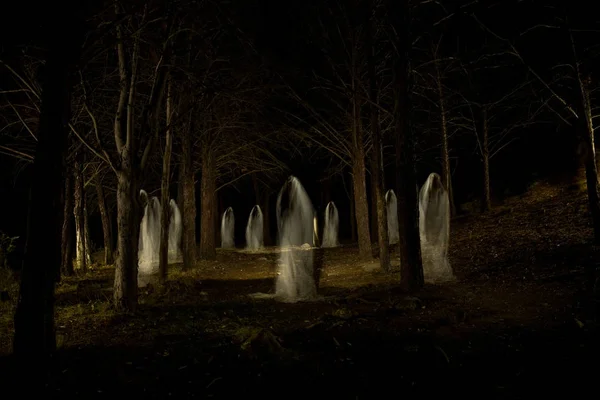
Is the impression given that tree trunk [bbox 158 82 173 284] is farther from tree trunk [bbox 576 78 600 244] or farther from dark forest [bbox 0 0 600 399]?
tree trunk [bbox 576 78 600 244]

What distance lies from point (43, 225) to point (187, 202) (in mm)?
13207

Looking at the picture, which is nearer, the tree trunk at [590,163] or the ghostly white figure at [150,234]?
the tree trunk at [590,163]

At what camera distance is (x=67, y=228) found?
16.0 metres

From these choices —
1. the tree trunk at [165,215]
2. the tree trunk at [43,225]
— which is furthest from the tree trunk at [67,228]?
the tree trunk at [43,225]

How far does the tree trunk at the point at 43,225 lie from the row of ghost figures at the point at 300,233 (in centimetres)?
631

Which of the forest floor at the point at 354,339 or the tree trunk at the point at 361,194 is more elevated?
the tree trunk at the point at 361,194

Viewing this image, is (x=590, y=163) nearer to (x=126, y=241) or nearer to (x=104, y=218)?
(x=126, y=241)

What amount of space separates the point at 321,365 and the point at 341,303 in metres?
3.99

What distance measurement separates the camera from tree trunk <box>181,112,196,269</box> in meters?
17.1

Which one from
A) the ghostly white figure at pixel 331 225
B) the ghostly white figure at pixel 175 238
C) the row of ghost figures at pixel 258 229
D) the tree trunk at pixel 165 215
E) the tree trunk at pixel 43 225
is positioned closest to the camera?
the tree trunk at pixel 43 225

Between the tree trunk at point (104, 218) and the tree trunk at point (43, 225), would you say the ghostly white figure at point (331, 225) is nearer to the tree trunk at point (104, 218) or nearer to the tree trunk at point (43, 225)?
the tree trunk at point (104, 218)

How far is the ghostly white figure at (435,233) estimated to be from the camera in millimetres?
13141

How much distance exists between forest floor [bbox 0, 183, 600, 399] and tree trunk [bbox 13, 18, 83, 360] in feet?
1.82

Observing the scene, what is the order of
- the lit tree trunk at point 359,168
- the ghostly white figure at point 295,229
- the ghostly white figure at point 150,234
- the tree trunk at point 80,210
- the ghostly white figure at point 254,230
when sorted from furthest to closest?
the ghostly white figure at point 254,230, the ghostly white figure at point 150,234, the ghostly white figure at point 295,229, the tree trunk at point 80,210, the lit tree trunk at point 359,168
